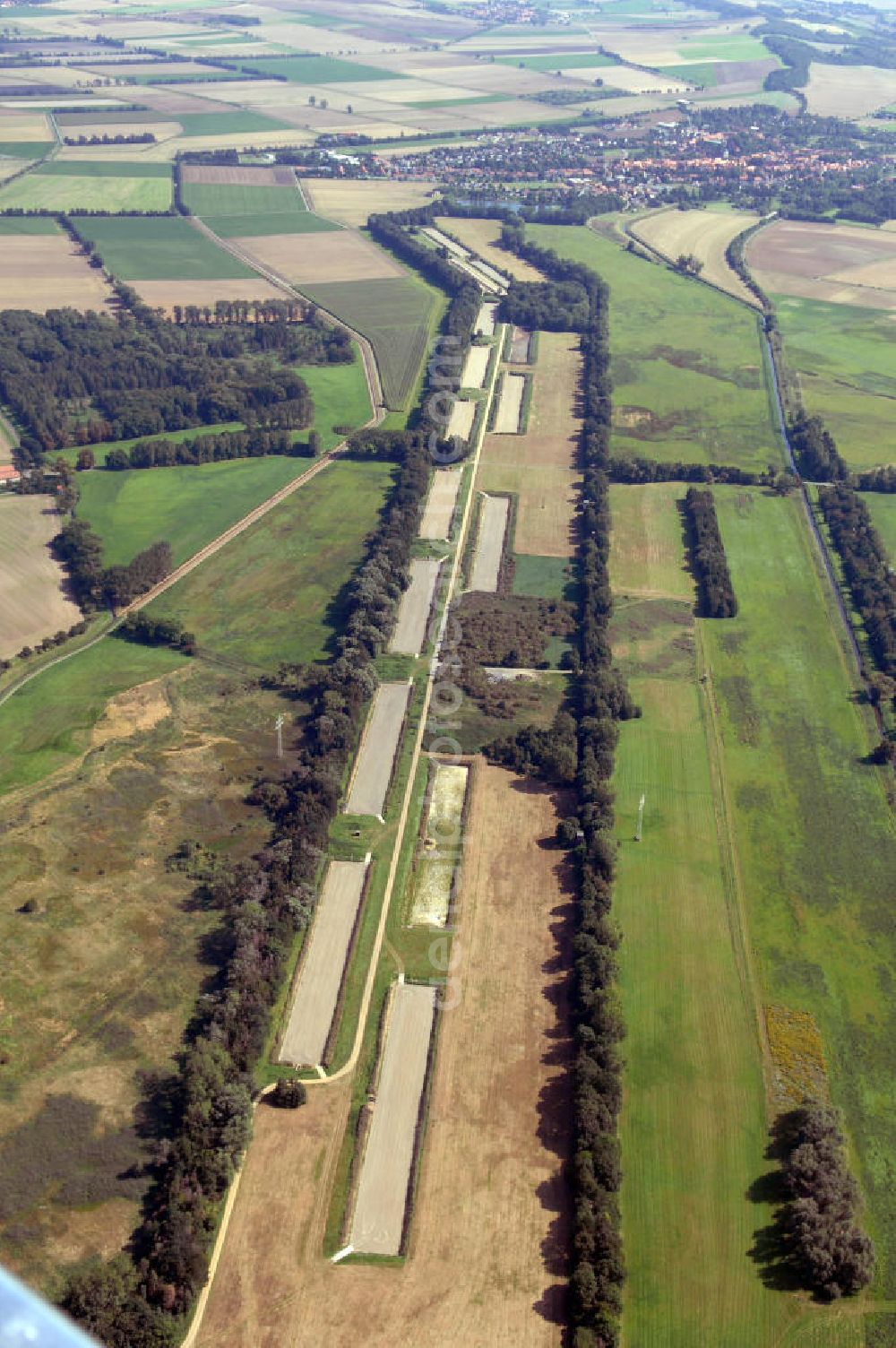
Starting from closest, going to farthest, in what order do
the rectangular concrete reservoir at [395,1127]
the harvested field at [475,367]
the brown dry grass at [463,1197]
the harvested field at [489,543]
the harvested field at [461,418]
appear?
the brown dry grass at [463,1197] < the rectangular concrete reservoir at [395,1127] < the harvested field at [489,543] < the harvested field at [461,418] < the harvested field at [475,367]

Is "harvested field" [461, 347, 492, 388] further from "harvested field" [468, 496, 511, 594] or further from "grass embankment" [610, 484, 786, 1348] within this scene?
"grass embankment" [610, 484, 786, 1348]

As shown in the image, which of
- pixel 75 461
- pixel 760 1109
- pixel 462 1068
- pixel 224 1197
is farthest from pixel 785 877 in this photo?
pixel 75 461

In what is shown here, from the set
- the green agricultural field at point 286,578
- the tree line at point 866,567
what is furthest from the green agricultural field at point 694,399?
the green agricultural field at point 286,578

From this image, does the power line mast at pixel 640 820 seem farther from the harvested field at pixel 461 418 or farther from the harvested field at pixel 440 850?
the harvested field at pixel 461 418

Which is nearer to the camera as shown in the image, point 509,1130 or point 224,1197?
point 224,1197

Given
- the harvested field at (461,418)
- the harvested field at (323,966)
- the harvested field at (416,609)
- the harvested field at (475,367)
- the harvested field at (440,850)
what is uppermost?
the harvested field at (475,367)

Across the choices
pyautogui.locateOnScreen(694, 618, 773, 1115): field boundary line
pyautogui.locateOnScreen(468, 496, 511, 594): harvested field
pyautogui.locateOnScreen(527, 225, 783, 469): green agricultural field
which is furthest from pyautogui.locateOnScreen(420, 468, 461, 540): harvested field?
pyautogui.locateOnScreen(694, 618, 773, 1115): field boundary line

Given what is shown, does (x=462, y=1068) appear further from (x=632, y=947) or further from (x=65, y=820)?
(x=65, y=820)

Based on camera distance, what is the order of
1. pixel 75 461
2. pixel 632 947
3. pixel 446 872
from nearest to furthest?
pixel 632 947, pixel 446 872, pixel 75 461
